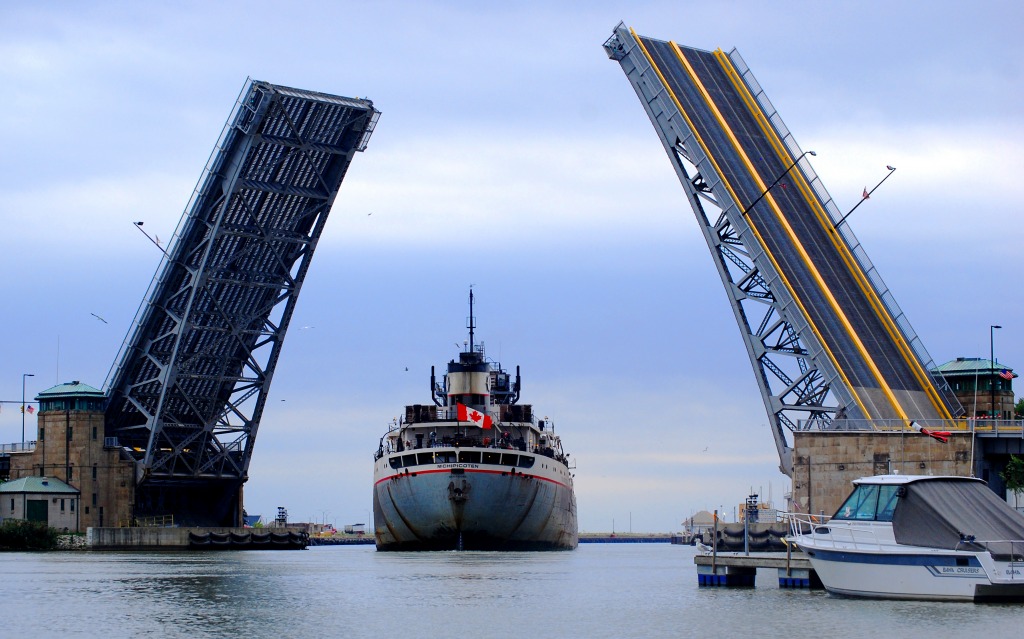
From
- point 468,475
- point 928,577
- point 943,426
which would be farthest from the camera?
point 468,475

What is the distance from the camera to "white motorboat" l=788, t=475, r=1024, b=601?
32125 mm

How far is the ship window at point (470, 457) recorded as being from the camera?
6844 centimetres

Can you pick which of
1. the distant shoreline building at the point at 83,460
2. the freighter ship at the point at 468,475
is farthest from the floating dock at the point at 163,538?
the freighter ship at the point at 468,475

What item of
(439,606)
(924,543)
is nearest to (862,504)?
(924,543)

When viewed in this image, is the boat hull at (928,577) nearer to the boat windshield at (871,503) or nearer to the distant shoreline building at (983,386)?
the boat windshield at (871,503)

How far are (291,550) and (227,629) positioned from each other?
2107 inches

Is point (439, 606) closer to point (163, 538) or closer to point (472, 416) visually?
point (472, 416)

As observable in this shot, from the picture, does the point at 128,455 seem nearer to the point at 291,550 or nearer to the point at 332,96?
the point at 291,550

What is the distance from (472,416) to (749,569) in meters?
31.0

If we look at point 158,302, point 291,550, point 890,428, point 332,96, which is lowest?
point 291,550

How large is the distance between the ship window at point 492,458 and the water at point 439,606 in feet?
44.7

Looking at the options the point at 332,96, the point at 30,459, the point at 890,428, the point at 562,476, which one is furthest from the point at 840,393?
the point at 30,459

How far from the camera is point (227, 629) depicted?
103ft

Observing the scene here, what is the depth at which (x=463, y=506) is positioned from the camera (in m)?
67.6
